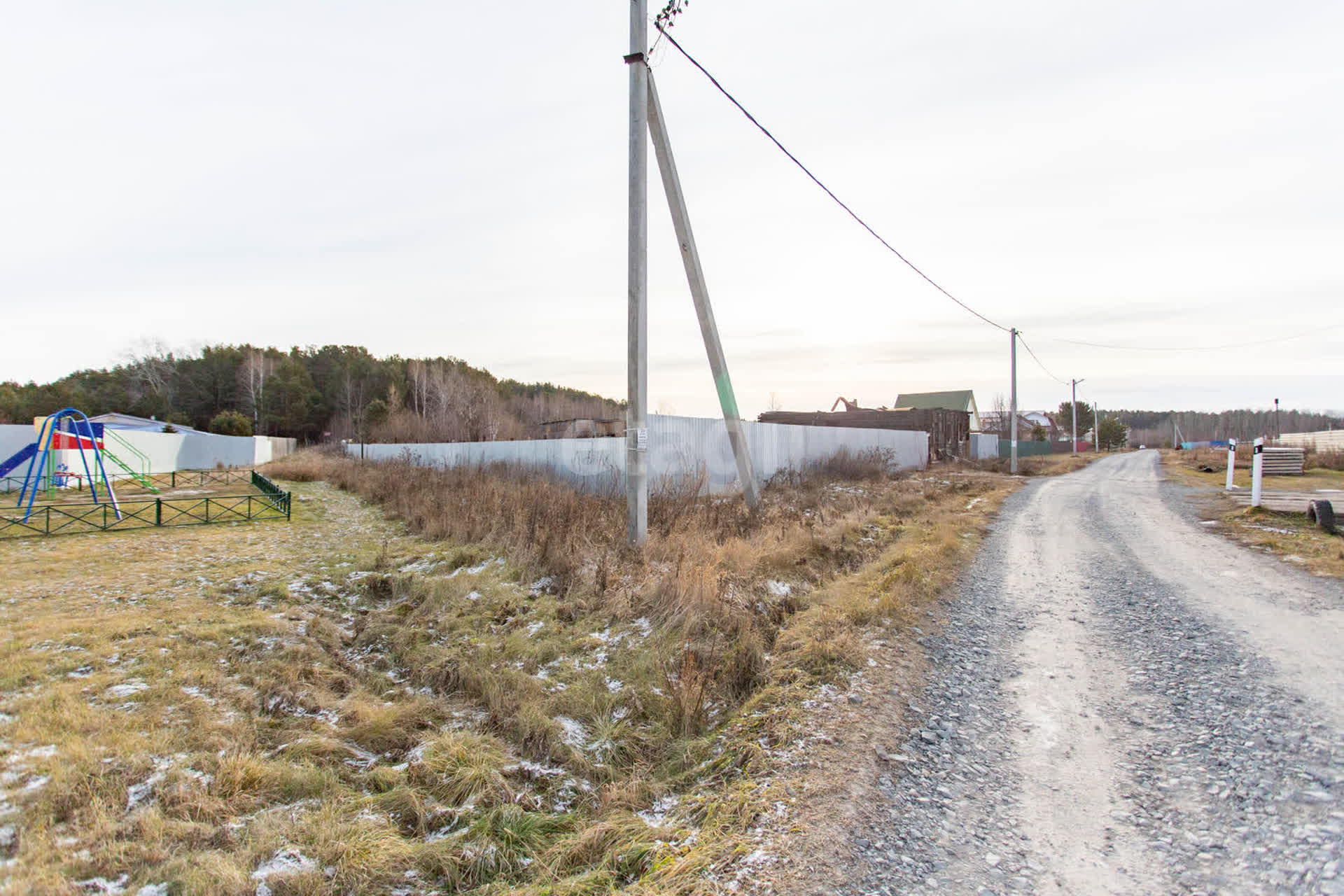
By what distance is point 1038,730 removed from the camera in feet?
10.2

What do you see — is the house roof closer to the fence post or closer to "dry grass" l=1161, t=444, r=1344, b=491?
"dry grass" l=1161, t=444, r=1344, b=491

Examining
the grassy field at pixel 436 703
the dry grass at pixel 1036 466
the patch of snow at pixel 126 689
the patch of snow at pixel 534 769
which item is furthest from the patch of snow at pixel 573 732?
the dry grass at pixel 1036 466

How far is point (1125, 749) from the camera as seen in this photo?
289 centimetres

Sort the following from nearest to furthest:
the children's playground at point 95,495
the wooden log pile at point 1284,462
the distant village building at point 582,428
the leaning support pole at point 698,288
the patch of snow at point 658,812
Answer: the patch of snow at point 658,812 → the leaning support pole at point 698,288 → the children's playground at point 95,495 → the wooden log pile at point 1284,462 → the distant village building at point 582,428

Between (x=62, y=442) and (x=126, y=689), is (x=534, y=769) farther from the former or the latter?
(x=62, y=442)

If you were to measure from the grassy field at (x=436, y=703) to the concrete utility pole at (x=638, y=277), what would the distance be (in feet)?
3.02

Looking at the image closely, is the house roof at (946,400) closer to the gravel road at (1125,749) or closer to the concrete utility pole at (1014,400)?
the concrete utility pole at (1014,400)

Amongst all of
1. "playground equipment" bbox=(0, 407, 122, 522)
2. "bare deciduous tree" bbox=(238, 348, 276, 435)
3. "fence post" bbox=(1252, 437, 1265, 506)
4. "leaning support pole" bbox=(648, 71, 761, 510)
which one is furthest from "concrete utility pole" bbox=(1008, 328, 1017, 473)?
"bare deciduous tree" bbox=(238, 348, 276, 435)

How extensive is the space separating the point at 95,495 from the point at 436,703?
15.1 meters

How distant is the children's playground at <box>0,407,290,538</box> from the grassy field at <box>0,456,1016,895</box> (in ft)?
13.7

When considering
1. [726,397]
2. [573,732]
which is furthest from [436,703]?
[726,397]

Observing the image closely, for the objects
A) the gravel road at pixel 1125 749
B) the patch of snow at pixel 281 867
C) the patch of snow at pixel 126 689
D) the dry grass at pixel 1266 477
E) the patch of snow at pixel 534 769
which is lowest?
the patch of snow at pixel 534 769

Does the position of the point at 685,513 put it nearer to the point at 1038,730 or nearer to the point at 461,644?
the point at 461,644

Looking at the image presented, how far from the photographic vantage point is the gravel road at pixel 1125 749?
2.10 meters
